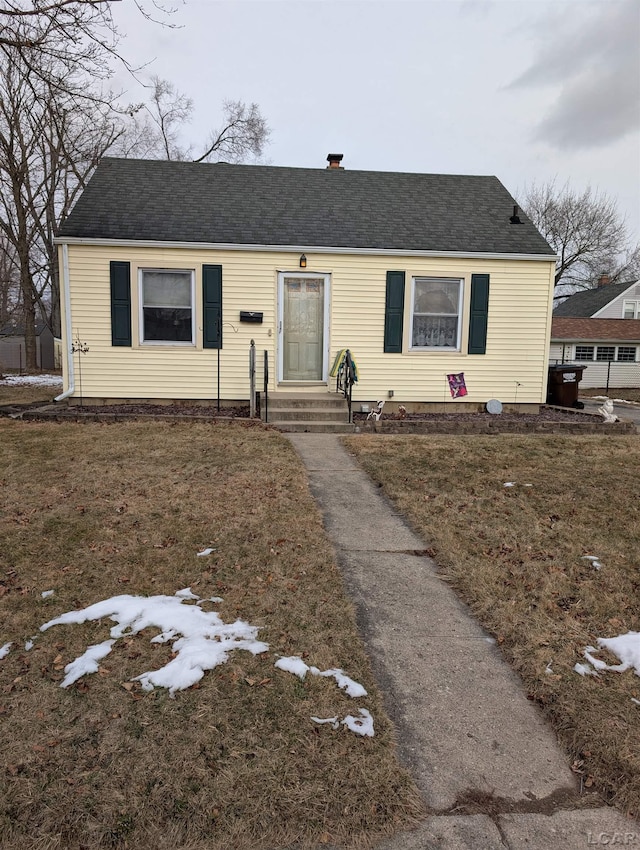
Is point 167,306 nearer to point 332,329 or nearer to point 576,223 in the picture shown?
point 332,329

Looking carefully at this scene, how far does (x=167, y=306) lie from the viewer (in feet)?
31.9

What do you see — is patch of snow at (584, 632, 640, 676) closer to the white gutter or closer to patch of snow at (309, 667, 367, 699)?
patch of snow at (309, 667, 367, 699)

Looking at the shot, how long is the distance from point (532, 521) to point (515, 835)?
3.07 metres

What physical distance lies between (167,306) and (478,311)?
5.71 metres

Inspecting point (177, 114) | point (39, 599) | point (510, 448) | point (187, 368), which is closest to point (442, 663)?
point (39, 599)

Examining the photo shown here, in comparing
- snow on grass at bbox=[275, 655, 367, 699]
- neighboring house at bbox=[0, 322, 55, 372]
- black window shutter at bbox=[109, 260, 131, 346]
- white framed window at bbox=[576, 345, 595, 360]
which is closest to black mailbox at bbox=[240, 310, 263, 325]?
black window shutter at bbox=[109, 260, 131, 346]

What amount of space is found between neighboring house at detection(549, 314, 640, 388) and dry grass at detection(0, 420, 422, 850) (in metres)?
22.4

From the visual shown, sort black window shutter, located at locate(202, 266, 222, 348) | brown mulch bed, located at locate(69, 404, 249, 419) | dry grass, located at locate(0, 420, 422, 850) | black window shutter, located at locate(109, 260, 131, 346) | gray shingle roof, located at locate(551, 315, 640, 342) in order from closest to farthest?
dry grass, located at locate(0, 420, 422, 850), brown mulch bed, located at locate(69, 404, 249, 419), black window shutter, located at locate(109, 260, 131, 346), black window shutter, located at locate(202, 266, 222, 348), gray shingle roof, located at locate(551, 315, 640, 342)

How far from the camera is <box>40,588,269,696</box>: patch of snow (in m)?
2.34

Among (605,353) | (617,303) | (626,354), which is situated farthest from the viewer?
(617,303)

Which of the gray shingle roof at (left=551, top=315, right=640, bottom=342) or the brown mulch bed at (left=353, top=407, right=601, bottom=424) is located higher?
the gray shingle roof at (left=551, top=315, right=640, bottom=342)

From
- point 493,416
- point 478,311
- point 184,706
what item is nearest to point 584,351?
point 478,311

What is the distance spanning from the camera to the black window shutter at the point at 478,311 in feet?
33.0

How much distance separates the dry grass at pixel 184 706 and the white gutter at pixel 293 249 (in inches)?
244
